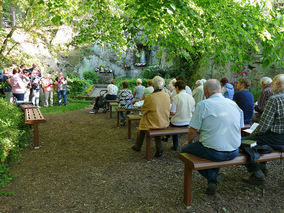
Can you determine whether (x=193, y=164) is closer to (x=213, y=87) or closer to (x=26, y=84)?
(x=213, y=87)

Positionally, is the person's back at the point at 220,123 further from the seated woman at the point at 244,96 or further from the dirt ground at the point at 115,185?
the seated woman at the point at 244,96

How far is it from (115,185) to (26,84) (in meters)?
7.04

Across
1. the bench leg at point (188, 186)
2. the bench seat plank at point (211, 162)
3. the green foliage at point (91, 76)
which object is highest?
the green foliage at point (91, 76)

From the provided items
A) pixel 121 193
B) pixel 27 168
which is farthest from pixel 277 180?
pixel 27 168

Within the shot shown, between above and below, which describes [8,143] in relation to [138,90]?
below

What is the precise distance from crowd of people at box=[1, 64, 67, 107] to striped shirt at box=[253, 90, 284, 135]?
579 centimetres

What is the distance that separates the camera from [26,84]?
331 inches

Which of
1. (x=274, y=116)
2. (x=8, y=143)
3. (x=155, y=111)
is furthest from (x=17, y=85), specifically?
(x=274, y=116)

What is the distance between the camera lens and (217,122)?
8.36ft

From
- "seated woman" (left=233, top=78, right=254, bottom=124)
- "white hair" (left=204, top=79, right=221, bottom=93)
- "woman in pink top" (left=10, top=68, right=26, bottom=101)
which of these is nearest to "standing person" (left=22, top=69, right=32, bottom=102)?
"woman in pink top" (left=10, top=68, right=26, bottom=101)

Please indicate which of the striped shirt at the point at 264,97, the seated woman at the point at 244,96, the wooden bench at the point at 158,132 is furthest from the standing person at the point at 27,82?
the striped shirt at the point at 264,97

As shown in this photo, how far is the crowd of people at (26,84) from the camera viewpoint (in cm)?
768

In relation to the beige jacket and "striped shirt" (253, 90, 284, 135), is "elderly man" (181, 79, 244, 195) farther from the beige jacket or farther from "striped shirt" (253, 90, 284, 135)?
the beige jacket

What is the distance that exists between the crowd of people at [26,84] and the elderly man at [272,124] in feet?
19.0
